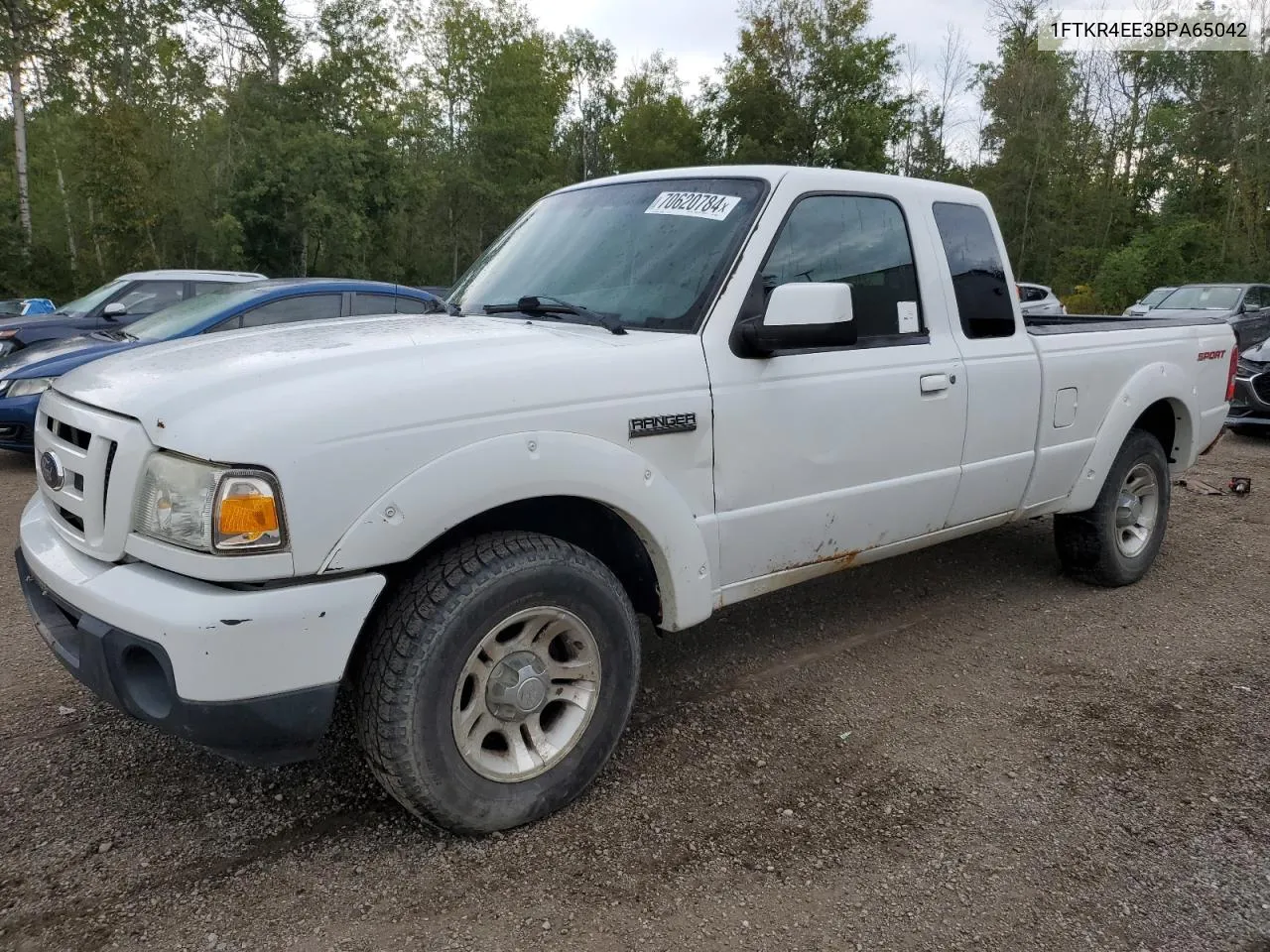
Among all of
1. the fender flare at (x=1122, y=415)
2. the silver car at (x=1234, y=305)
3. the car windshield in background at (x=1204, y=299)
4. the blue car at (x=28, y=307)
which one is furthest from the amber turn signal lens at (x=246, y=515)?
the car windshield in background at (x=1204, y=299)

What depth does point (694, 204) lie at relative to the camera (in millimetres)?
3297

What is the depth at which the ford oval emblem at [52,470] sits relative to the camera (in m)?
2.57

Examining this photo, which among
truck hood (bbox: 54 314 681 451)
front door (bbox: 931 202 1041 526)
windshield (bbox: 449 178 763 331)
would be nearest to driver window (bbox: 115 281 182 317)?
windshield (bbox: 449 178 763 331)

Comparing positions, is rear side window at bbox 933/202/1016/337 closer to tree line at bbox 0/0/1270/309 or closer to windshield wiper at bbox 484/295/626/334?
windshield wiper at bbox 484/295/626/334

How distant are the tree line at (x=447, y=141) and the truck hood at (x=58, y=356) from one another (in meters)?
18.1

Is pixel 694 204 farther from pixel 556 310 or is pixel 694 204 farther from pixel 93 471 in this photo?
pixel 93 471

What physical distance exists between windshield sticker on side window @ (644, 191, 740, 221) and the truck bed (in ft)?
5.89

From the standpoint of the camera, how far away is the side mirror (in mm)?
2807

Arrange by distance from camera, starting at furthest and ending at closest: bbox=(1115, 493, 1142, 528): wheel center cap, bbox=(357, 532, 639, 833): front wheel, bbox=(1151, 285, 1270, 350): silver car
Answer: bbox=(1151, 285, 1270, 350): silver car < bbox=(1115, 493, 1142, 528): wheel center cap < bbox=(357, 532, 639, 833): front wheel

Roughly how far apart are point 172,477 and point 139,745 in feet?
4.62

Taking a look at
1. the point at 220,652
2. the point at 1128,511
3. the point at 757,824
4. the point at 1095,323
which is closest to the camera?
the point at 220,652

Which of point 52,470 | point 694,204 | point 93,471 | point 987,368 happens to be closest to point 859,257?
point 694,204

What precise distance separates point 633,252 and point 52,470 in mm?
1933

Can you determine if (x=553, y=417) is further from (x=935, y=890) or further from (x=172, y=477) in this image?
(x=935, y=890)
